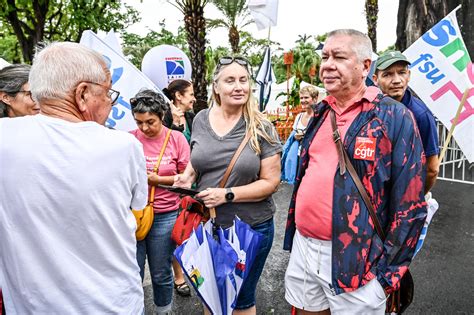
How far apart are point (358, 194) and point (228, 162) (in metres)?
0.86

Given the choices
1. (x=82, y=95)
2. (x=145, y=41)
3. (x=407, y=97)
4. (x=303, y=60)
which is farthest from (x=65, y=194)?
(x=303, y=60)

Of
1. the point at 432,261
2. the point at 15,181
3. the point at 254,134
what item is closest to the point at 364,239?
the point at 254,134

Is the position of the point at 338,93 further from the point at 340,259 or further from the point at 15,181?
the point at 15,181

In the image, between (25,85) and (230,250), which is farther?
(25,85)

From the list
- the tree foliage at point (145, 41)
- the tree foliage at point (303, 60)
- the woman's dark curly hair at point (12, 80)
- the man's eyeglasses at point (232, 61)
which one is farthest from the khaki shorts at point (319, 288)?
the tree foliage at point (303, 60)

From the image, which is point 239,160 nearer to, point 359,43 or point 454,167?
point 359,43

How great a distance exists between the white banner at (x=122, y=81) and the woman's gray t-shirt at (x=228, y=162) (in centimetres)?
88

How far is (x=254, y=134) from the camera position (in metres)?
2.38

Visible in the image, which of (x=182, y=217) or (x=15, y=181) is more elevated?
(x=15, y=181)

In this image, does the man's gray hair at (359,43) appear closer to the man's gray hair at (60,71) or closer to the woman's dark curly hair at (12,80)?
the man's gray hair at (60,71)

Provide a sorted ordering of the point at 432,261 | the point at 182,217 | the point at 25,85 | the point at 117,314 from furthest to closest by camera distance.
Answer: the point at 432,261, the point at 182,217, the point at 25,85, the point at 117,314

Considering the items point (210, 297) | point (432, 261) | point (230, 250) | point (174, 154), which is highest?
point (174, 154)

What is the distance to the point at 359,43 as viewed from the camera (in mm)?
1972

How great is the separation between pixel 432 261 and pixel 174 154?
3.14 metres
